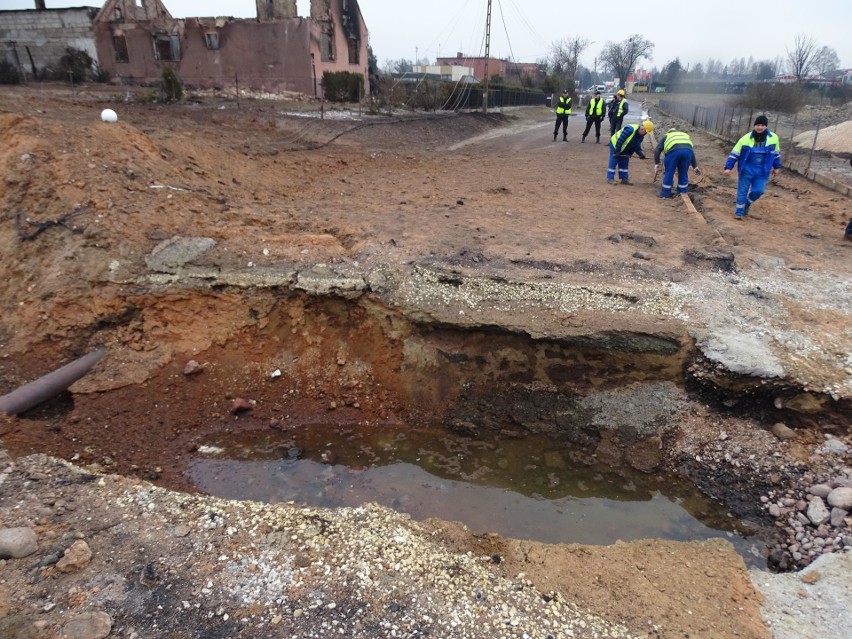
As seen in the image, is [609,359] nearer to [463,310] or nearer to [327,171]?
[463,310]

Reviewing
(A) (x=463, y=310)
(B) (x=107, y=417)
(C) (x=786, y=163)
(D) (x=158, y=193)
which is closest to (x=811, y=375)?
(A) (x=463, y=310)

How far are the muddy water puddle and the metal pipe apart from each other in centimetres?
156

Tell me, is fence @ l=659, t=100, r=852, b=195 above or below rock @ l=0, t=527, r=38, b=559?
above

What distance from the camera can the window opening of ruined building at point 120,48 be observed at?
20.3 m

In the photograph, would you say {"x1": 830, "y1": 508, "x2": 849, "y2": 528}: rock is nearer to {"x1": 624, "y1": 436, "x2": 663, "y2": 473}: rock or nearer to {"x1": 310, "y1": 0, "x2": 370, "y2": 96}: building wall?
{"x1": 624, "y1": 436, "x2": 663, "y2": 473}: rock

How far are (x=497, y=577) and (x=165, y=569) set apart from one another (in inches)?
76.9

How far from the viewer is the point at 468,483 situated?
15.5 feet

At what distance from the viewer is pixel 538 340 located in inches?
202

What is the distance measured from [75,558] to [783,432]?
5.24 meters

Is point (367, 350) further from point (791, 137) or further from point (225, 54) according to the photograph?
point (225, 54)

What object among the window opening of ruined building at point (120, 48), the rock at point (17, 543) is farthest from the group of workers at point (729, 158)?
the window opening of ruined building at point (120, 48)

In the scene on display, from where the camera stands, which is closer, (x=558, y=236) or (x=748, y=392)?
(x=748, y=392)

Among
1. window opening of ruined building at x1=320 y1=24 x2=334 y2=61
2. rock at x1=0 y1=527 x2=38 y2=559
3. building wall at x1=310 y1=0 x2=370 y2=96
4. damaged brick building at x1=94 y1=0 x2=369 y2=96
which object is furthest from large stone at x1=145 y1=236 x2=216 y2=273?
window opening of ruined building at x1=320 y1=24 x2=334 y2=61

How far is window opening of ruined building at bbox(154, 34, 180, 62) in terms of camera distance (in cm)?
2023
